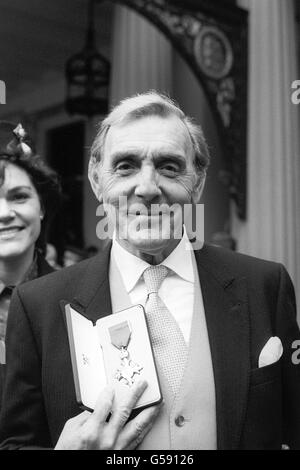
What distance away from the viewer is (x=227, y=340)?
1490 mm

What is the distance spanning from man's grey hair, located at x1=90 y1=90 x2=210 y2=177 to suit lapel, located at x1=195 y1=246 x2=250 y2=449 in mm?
235

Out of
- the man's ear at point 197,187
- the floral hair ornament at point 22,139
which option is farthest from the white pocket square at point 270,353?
the floral hair ornament at point 22,139

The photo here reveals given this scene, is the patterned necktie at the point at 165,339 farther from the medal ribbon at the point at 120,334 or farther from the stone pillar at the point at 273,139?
the stone pillar at the point at 273,139

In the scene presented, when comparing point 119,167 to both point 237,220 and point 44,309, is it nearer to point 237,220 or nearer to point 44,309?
point 44,309

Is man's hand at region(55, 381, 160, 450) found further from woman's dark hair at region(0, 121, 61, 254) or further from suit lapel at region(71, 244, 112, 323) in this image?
woman's dark hair at region(0, 121, 61, 254)

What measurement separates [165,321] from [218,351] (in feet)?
0.42

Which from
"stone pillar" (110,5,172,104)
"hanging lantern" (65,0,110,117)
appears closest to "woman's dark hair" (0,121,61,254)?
"hanging lantern" (65,0,110,117)

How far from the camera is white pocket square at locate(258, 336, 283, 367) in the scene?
146 cm

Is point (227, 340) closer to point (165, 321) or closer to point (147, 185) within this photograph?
point (165, 321)

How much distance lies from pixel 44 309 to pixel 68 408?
228mm

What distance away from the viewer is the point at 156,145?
147cm

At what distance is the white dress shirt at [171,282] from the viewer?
1543 mm

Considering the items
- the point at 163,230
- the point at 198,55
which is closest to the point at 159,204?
the point at 163,230
